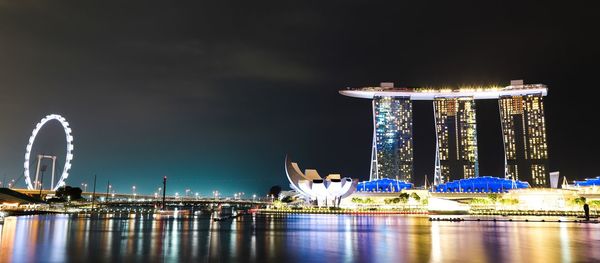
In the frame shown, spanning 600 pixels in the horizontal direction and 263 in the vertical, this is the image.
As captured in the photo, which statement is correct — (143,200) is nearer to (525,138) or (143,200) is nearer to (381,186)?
(381,186)

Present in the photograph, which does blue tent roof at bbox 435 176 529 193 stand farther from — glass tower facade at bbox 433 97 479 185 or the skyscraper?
the skyscraper

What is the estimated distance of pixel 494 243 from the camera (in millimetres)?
28172

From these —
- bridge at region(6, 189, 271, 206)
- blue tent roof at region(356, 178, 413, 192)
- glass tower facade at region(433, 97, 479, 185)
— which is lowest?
bridge at region(6, 189, 271, 206)

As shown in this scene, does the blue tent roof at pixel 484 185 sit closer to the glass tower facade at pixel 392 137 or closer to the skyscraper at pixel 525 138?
the glass tower facade at pixel 392 137

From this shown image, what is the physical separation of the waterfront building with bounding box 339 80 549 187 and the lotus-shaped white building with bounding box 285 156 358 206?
40821 millimetres

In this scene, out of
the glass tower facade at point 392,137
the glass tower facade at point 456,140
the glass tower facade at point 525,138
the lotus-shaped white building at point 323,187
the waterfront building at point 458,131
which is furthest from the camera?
the glass tower facade at point 456,140

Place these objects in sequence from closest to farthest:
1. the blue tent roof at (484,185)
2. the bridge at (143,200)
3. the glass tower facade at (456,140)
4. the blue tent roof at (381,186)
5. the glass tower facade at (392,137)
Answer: the blue tent roof at (484,185)
the blue tent roof at (381,186)
the bridge at (143,200)
the glass tower facade at (392,137)
the glass tower facade at (456,140)

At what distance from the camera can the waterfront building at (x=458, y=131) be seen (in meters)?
148

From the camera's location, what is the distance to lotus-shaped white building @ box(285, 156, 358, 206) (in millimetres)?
104750

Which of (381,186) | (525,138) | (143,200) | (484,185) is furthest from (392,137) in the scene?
(143,200)

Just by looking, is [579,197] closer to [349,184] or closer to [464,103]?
[349,184]

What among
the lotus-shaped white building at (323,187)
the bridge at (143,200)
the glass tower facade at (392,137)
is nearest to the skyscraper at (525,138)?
the glass tower facade at (392,137)

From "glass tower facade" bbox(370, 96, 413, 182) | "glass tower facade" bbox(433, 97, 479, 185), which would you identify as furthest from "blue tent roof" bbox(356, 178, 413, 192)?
"glass tower facade" bbox(433, 97, 479, 185)

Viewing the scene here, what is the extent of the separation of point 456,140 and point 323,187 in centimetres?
6532
